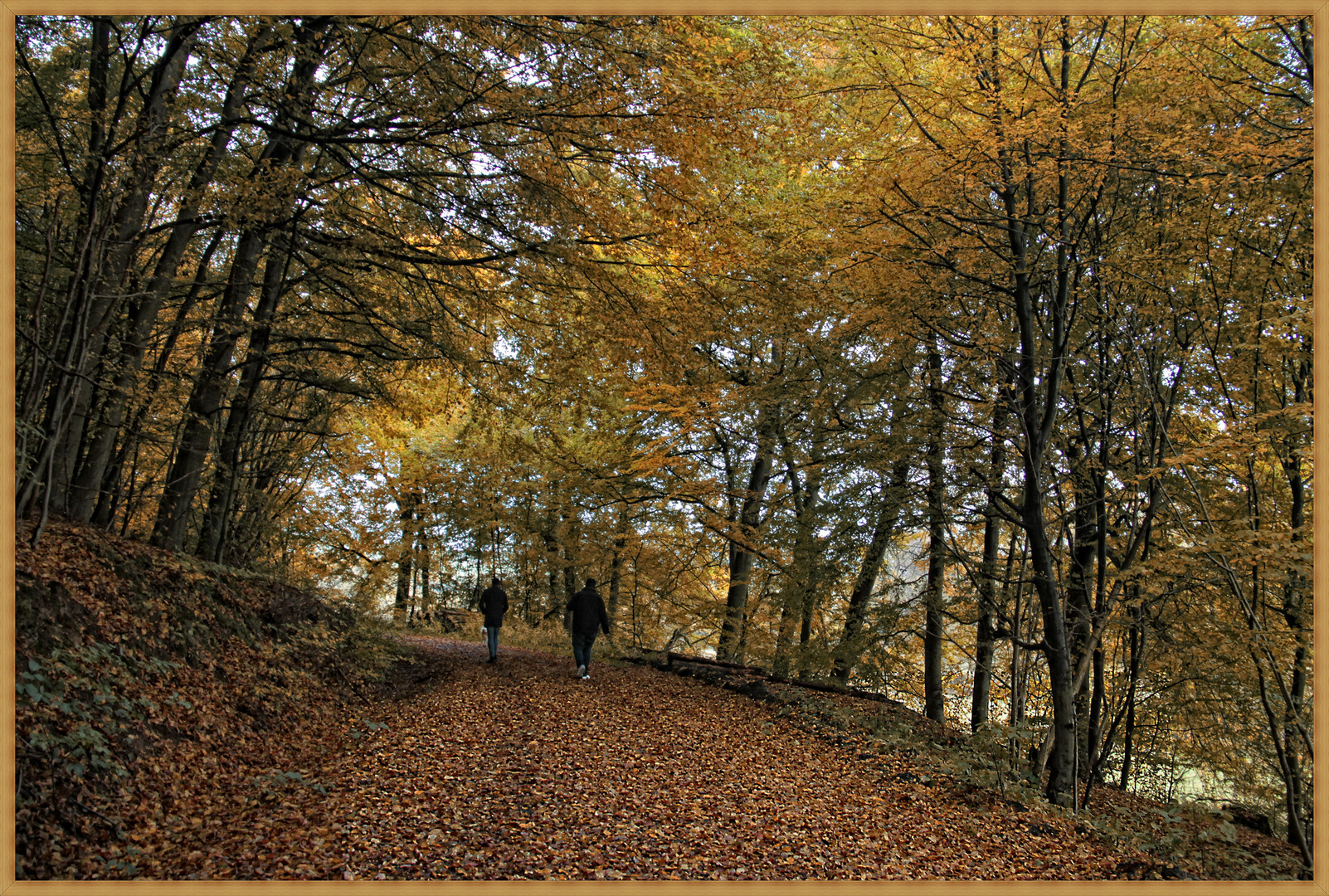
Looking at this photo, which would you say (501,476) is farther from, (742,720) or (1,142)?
(1,142)

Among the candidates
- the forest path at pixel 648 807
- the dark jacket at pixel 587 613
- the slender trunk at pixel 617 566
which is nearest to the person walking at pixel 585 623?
the dark jacket at pixel 587 613

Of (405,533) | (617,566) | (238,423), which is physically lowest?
(617,566)

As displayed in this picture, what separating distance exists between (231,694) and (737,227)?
20.7 ft

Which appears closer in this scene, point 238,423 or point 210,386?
point 210,386

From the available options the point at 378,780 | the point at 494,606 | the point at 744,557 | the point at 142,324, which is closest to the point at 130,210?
the point at 142,324

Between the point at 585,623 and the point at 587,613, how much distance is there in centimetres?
15

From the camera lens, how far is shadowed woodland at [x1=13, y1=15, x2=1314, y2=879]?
4918 millimetres

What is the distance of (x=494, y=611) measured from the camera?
11539 millimetres

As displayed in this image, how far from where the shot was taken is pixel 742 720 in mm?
7977

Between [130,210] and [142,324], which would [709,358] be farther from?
[130,210]

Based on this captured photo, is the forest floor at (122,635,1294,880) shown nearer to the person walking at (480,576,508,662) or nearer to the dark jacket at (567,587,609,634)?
the dark jacket at (567,587,609,634)

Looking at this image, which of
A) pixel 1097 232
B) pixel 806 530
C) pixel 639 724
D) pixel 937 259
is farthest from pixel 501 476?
pixel 1097 232

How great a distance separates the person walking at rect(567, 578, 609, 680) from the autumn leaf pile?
231 centimetres

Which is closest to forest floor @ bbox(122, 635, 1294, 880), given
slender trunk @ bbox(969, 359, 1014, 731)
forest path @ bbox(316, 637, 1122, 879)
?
forest path @ bbox(316, 637, 1122, 879)
